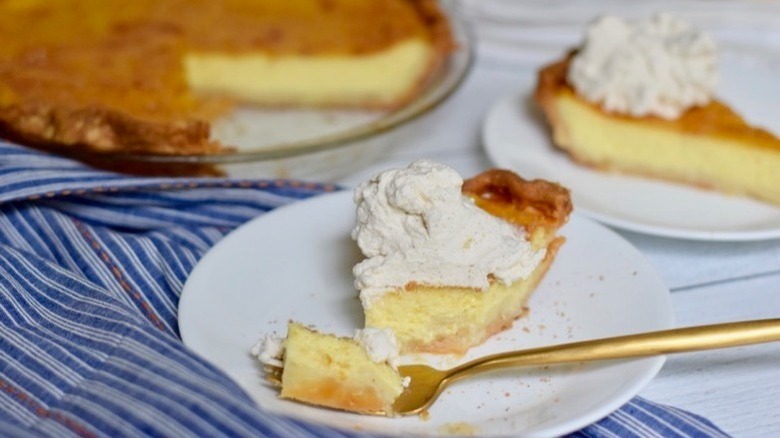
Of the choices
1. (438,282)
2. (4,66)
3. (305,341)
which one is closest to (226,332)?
(305,341)

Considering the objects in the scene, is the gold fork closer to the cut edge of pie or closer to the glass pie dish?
the cut edge of pie

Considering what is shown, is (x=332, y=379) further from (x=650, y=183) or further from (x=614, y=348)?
(x=650, y=183)

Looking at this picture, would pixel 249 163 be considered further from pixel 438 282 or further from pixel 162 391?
pixel 162 391

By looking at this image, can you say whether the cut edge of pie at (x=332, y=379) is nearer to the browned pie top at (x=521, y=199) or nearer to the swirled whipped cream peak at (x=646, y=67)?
the browned pie top at (x=521, y=199)

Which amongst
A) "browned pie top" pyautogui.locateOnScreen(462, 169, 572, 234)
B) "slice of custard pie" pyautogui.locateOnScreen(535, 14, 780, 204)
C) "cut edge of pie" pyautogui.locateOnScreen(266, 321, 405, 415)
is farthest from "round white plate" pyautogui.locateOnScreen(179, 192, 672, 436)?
"slice of custard pie" pyautogui.locateOnScreen(535, 14, 780, 204)

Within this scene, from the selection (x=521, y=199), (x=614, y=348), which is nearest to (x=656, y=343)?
(x=614, y=348)

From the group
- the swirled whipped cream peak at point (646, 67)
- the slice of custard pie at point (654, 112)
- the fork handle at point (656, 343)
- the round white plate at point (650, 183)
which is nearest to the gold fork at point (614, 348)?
the fork handle at point (656, 343)
